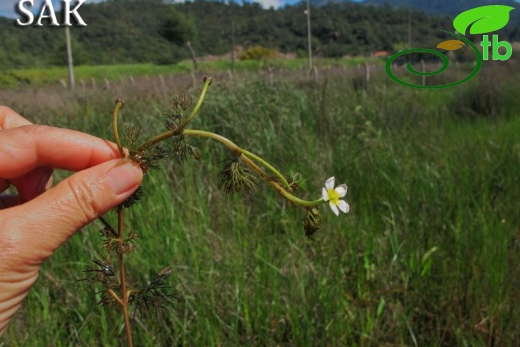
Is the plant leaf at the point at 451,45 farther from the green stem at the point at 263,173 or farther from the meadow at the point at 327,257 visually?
the green stem at the point at 263,173

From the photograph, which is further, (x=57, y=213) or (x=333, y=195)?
(x=57, y=213)

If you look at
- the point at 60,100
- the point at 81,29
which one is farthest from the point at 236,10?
the point at 60,100

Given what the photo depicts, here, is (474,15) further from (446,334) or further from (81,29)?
(81,29)

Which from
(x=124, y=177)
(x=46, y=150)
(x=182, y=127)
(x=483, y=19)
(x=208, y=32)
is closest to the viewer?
(x=182, y=127)

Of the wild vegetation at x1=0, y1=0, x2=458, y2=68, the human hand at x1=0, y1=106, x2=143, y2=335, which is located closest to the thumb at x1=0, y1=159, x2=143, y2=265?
the human hand at x1=0, y1=106, x2=143, y2=335

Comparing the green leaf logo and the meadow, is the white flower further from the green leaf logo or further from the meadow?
the green leaf logo

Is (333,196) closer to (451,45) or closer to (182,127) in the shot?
(182,127)

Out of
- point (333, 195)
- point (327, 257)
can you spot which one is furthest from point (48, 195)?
point (327, 257)
